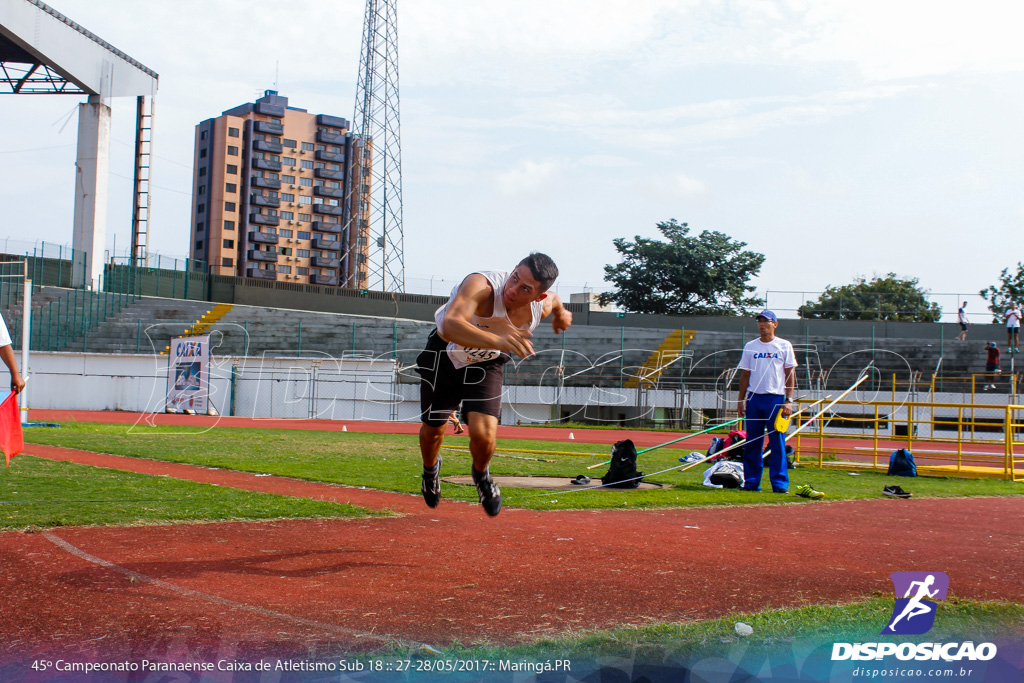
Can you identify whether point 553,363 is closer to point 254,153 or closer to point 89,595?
point 89,595

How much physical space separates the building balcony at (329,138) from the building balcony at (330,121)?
992 millimetres

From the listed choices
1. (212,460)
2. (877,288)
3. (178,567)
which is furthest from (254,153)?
(178,567)

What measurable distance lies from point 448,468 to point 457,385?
5611 millimetres

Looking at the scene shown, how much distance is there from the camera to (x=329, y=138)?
100062mm

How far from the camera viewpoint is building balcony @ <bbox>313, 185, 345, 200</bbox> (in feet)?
328

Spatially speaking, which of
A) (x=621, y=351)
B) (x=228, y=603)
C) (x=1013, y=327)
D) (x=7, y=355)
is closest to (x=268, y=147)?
(x=621, y=351)

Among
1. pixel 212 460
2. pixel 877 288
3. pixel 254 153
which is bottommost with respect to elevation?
pixel 212 460

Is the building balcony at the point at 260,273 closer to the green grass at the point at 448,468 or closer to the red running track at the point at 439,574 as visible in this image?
the green grass at the point at 448,468

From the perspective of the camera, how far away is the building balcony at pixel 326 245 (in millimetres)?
99625

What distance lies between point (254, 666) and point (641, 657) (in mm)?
1466

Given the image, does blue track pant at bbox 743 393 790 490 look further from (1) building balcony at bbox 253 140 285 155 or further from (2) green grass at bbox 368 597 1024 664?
(1) building balcony at bbox 253 140 285 155

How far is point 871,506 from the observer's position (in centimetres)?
860

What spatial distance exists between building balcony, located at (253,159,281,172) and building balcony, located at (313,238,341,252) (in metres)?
9.32

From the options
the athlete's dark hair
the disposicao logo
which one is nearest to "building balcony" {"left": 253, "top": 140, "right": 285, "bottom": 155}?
the athlete's dark hair
